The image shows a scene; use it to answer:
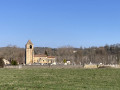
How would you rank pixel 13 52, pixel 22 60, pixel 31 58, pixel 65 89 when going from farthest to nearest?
pixel 13 52, pixel 22 60, pixel 31 58, pixel 65 89

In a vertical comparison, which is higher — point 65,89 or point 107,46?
point 107,46

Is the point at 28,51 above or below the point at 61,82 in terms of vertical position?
above

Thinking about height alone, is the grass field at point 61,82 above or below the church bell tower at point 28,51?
below

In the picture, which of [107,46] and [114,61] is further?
[107,46]

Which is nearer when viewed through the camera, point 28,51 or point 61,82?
point 61,82

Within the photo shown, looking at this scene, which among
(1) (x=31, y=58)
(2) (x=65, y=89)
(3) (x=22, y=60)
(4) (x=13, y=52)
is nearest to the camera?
(2) (x=65, y=89)

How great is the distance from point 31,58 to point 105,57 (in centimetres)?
3322

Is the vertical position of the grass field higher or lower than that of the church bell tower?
lower

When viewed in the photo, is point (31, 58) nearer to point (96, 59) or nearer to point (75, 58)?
point (75, 58)

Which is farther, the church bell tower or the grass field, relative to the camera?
the church bell tower

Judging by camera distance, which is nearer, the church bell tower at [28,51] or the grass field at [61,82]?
the grass field at [61,82]

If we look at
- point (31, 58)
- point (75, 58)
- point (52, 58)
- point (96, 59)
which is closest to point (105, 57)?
point (96, 59)

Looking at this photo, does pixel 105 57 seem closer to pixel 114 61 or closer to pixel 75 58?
pixel 114 61

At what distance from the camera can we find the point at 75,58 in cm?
11156
